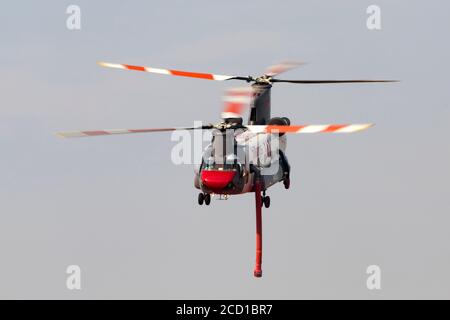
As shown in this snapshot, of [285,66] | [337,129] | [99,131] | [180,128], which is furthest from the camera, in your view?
[285,66]

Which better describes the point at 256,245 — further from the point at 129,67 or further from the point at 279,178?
the point at 129,67

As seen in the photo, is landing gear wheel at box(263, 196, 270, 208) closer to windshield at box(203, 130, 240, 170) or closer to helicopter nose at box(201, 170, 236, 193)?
windshield at box(203, 130, 240, 170)

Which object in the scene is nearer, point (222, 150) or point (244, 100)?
point (222, 150)

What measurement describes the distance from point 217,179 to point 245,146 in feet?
10.3

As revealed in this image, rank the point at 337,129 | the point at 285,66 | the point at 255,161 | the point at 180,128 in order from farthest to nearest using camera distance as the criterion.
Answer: the point at 285,66, the point at 255,161, the point at 180,128, the point at 337,129

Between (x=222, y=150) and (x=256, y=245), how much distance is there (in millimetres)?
8333

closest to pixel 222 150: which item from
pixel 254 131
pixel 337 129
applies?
pixel 254 131

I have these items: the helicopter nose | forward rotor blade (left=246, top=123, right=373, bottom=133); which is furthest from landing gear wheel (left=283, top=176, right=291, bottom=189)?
forward rotor blade (left=246, top=123, right=373, bottom=133)

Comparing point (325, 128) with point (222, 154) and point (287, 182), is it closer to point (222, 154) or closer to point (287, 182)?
point (222, 154)

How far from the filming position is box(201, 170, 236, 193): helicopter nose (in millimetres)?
47688

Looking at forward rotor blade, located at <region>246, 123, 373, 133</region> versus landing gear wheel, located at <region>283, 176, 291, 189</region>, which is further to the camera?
landing gear wheel, located at <region>283, 176, 291, 189</region>

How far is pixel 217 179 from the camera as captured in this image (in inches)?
1877

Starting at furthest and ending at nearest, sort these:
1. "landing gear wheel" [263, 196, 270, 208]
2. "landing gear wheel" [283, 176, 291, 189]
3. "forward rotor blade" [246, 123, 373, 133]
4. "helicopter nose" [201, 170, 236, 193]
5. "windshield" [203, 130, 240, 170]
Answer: "landing gear wheel" [283, 176, 291, 189] < "landing gear wheel" [263, 196, 270, 208] < "windshield" [203, 130, 240, 170] < "helicopter nose" [201, 170, 236, 193] < "forward rotor blade" [246, 123, 373, 133]

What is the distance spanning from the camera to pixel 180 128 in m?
47.8
